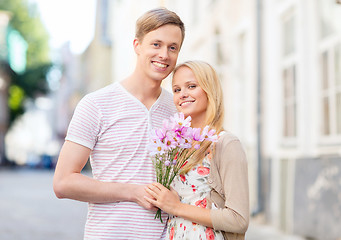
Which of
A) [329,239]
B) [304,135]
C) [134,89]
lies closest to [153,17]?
[134,89]

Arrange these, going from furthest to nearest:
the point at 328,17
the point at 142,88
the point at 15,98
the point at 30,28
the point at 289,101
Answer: the point at 15,98
the point at 30,28
the point at 289,101
the point at 328,17
the point at 142,88

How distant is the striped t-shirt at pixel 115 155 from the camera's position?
2.65 meters

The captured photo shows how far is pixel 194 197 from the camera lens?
2600mm

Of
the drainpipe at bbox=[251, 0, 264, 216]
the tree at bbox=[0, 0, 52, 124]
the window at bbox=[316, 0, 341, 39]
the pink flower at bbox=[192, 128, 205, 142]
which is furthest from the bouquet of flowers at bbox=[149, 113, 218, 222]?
the tree at bbox=[0, 0, 52, 124]

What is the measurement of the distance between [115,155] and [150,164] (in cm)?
17

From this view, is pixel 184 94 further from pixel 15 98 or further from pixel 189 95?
pixel 15 98

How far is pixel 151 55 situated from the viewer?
9.03 feet

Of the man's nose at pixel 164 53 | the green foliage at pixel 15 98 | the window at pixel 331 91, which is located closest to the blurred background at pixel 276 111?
the window at pixel 331 91

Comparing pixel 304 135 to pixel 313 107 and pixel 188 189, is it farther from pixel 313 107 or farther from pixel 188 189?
pixel 188 189

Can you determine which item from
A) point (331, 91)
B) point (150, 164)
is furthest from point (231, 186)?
point (331, 91)

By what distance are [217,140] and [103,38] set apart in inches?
1269

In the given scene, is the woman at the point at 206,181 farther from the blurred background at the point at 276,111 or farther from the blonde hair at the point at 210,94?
the blurred background at the point at 276,111

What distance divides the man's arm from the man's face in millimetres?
523

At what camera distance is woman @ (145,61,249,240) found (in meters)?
2.46
